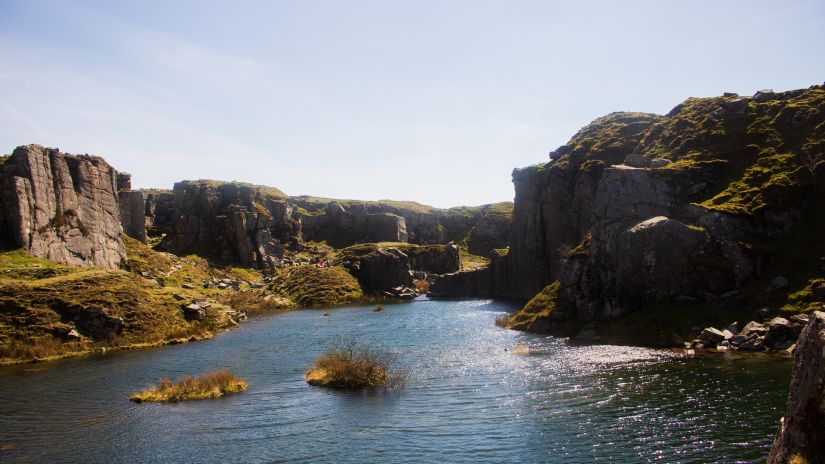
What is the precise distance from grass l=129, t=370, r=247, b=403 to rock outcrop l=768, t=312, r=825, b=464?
39054mm

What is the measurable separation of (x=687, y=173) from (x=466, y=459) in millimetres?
56868

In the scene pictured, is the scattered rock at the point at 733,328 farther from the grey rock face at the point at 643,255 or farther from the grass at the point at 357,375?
the grass at the point at 357,375

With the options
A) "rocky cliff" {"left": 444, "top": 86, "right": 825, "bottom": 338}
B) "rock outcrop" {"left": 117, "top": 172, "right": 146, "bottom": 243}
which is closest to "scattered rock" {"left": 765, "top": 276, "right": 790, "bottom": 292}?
"rocky cliff" {"left": 444, "top": 86, "right": 825, "bottom": 338}

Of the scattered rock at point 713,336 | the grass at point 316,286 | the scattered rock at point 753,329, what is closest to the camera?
the scattered rock at point 753,329

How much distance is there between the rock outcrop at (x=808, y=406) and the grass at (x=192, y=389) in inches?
1538

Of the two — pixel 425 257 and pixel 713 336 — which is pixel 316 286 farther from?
pixel 713 336

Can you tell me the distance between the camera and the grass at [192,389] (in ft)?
141

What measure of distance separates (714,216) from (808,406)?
177 ft

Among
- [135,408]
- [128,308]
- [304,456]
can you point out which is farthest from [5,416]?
[128,308]

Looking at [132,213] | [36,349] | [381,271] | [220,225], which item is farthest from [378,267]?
[36,349]

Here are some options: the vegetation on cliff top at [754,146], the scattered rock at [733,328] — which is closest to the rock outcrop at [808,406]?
the scattered rock at [733,328]

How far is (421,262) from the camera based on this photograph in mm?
182875

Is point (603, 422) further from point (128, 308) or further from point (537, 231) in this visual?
point (537, 231)

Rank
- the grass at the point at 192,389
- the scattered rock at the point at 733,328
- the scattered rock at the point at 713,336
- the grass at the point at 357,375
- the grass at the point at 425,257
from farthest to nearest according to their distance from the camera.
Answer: the grass at the point at 425,257
the scattered rock at the point at 733,328
the scattered rock at the point at 713,336
the grass at the point at 357,375
the grass at the point at 192,389
